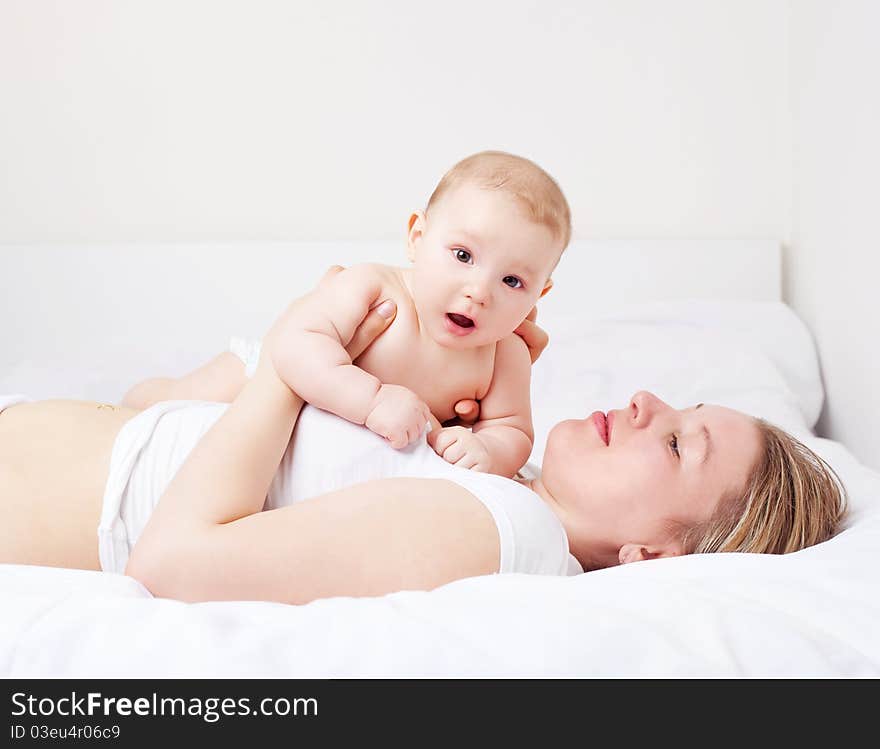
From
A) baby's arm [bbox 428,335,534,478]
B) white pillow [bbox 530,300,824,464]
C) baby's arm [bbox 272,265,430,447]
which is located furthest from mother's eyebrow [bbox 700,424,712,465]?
white pillow [bbox 530,300,824,464]

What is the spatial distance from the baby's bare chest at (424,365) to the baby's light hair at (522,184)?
7.9 inches

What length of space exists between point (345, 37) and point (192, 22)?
42cm

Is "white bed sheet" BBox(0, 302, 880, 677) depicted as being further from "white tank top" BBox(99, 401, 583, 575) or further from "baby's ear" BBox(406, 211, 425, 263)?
"baby's ear" BBox(406, 211, 425, 263)

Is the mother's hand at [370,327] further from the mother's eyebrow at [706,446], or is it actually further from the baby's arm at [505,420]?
the mother's eyebrow at [706,446]

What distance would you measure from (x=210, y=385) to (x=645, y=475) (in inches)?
30.6

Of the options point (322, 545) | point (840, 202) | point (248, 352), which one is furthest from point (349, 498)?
point (840, 202)

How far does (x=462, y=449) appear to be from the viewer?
1197mm

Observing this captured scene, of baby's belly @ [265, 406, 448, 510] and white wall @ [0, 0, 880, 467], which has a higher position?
→ white wall @ [0, 0, 880, 467]

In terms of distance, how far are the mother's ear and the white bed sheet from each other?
19cm

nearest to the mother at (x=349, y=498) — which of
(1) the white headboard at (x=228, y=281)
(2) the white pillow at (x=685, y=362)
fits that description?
(2) the white pillow at (x=685, y=362)

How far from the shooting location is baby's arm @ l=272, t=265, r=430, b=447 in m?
1.15

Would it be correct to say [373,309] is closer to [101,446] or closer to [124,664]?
[101,446]

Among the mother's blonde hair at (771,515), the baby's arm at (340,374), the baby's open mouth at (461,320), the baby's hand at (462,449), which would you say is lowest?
the mother's blonde hair at (771,515)

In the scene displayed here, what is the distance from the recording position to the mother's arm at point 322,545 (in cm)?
99
